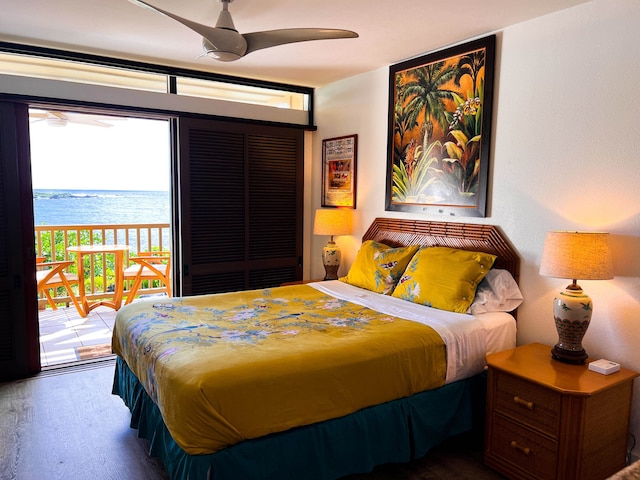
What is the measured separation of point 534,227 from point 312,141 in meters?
2.66

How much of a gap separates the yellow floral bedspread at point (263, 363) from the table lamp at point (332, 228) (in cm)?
127

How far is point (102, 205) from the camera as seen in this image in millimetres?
10875

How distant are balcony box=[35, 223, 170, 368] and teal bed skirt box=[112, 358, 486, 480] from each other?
1.98 meters

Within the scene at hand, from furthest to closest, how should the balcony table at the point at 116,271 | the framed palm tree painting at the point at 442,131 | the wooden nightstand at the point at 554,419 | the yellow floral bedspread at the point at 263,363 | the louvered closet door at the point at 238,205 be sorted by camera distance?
the balcony table at the point at 116,271 → the louvered closet door at the point at 238,205 → the framed palm tree painting at the point at 442,131 → the wooden nightstand at the point at 554,419 → the yellow floral bedspread at the point at 263,363

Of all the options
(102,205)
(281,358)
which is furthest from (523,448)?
(102,205)

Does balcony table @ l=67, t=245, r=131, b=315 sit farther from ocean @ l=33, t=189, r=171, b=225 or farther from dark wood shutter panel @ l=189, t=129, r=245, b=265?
ocean @ l=33, t=189, r=171, b=225

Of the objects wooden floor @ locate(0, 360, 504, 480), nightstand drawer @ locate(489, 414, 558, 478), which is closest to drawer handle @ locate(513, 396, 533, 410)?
nightstand drawer @ locate(489, 414, 558, 478)

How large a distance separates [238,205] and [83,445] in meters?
2.38

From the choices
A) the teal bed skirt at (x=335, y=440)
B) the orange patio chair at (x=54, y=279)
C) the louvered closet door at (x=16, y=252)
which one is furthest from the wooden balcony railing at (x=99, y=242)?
the teal bed skirt at (x=335, y=440)

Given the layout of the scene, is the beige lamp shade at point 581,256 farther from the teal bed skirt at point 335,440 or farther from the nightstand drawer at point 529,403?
the teal bed skirt at point 335,440

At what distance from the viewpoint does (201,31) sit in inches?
83.4

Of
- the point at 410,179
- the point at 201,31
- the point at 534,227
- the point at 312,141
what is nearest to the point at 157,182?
the point at 312,141

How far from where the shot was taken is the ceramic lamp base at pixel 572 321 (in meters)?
2.27

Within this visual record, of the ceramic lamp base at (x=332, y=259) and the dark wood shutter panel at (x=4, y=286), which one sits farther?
the ceramic lamp base at (x=332, y=259)
